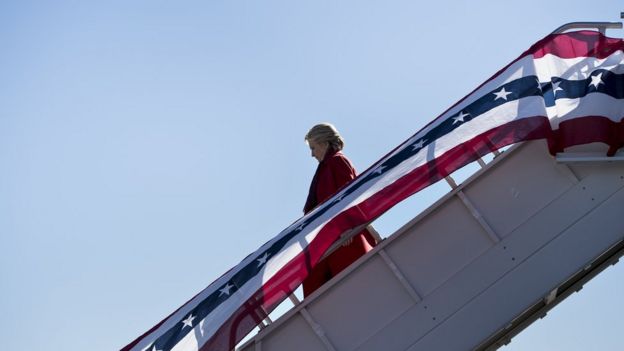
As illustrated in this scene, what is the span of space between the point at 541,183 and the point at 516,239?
43 centimetres

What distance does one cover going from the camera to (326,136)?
289 inches

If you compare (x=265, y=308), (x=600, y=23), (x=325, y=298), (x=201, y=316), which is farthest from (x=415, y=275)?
(x=600, y=23)

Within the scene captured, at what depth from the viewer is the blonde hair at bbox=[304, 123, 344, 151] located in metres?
7.36

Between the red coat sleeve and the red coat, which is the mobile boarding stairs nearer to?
the red coat

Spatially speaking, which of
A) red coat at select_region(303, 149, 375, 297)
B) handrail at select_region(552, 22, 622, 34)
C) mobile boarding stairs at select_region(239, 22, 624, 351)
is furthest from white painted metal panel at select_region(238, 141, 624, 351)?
handrail at select_region(552, 22, 622, 34)

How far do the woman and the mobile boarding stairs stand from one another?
0.72m

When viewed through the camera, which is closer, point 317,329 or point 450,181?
point 317,329

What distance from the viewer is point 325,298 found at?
5.49 m

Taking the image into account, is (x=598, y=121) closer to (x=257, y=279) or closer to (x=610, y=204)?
(x=610, y=204)

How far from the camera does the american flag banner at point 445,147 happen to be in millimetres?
5500

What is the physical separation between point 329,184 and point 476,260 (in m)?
2.01

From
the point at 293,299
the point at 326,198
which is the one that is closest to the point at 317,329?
the point at 293,299

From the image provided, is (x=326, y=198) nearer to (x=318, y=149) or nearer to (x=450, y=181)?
(x=318, y=149)

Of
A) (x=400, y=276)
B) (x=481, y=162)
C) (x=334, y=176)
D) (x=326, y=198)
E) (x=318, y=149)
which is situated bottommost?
(x=400, y=276)
